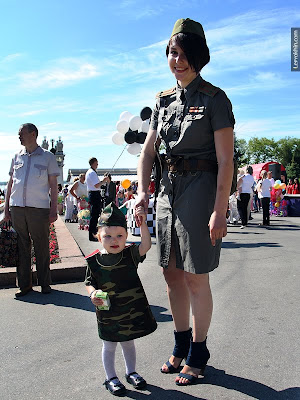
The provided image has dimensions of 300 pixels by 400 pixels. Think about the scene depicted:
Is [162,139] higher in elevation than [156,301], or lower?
higher

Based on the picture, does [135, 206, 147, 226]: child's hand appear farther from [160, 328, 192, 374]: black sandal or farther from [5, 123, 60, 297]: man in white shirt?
[5, 123, 60, 297]: man in white shirt

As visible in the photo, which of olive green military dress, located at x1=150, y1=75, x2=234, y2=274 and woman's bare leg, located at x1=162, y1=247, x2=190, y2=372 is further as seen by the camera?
woman's bare leg, located at x1=162, y1=247, x2=190, y2=372

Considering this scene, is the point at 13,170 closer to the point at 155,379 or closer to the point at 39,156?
the point at 39,156

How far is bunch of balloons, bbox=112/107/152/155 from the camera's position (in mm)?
13901

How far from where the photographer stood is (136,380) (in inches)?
110

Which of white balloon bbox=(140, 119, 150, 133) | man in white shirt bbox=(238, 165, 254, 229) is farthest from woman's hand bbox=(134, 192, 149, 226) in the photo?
white balloon bbox=(140, 119, 150, 133)

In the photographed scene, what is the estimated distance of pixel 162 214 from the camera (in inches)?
118

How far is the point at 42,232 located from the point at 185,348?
2.78 metres

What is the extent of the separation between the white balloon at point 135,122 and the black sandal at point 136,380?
11.8 metres

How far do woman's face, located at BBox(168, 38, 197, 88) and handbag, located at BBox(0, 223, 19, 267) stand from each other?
3202 mm

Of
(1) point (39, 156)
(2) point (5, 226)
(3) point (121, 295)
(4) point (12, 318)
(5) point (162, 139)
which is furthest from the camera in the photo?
(2) point (5, 226)

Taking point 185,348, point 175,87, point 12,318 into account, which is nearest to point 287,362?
point 185,348

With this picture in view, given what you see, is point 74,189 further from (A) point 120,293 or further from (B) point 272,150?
(B) point 272,150

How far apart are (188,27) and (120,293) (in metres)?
1.69
